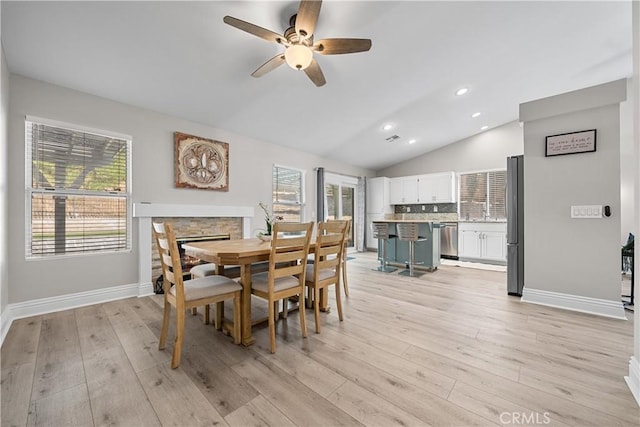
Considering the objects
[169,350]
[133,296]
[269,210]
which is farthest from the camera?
[269,210]

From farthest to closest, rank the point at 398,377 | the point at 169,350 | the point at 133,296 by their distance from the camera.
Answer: the point at 133,296
the point at 169,350
the point at 398,377

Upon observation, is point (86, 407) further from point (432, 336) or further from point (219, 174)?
point (219, 174)

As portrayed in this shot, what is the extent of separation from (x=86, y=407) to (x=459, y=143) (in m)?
7.74

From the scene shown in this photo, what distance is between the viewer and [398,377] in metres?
1.63

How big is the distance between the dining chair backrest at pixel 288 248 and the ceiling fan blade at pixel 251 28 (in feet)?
5.09

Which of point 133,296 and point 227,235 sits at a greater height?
point 227,235

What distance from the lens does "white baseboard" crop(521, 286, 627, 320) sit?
102 inches

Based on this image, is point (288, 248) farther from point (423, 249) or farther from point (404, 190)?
point (404, 190)

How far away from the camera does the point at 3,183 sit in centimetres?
236

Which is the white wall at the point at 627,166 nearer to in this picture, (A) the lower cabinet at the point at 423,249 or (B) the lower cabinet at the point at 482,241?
(B) the lower cabinet at the point at 482,241

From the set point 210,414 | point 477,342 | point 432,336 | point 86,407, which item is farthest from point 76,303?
point 477,342

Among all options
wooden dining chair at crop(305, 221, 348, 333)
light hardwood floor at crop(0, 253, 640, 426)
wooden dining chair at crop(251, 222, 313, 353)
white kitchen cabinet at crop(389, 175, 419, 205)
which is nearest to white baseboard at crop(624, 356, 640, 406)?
light hardwood floor at crop(0, 253, 640, 426)

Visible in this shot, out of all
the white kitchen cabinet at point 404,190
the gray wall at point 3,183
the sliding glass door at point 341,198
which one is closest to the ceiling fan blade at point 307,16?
the gray wall at point 3,183

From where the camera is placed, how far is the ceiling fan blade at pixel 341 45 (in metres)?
2.18
